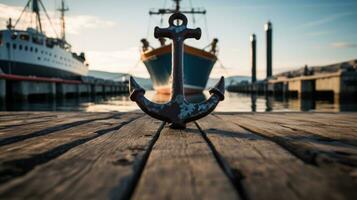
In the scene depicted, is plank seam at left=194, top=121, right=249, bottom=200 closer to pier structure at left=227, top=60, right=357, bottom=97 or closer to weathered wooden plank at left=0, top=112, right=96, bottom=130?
weathered wooden plank at left=0, top=112, right=96, bottom=130

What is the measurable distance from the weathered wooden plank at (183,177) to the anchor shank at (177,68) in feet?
2.61

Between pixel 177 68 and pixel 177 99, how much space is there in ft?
0.88

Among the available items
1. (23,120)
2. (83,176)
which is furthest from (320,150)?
(23,120)

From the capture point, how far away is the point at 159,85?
24.4 metres

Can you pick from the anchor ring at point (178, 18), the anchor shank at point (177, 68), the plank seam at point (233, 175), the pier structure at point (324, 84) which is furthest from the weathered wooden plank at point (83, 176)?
the pier structure at point (324, 84)

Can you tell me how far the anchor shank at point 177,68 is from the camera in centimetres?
221

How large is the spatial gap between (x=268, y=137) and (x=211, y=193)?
1.08 metres

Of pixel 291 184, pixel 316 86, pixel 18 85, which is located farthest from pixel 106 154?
pixel 316 86

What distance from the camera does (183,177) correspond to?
3.28ft

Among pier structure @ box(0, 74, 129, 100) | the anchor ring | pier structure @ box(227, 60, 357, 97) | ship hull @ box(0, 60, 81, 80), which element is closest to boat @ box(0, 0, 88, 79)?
ship hull @ box(0, 60, 81, 80)

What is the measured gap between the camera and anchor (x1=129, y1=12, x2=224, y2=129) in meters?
2.14

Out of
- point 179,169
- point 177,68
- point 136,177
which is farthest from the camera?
point 177,68

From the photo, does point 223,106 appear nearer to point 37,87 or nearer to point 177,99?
point 37,87

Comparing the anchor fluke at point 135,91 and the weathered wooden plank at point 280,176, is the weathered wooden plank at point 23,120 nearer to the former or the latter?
the anchor fluke at point 135,91
